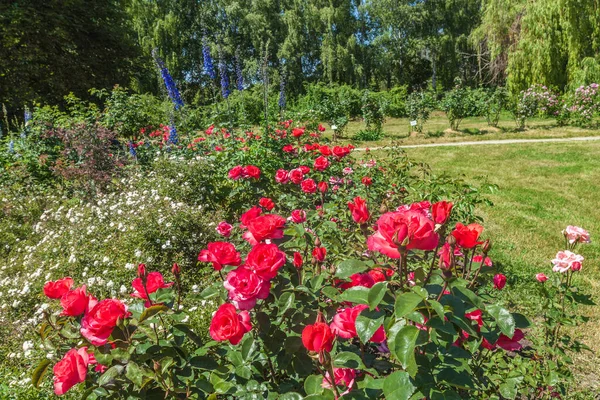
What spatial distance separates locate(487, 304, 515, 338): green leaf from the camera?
2.71ft

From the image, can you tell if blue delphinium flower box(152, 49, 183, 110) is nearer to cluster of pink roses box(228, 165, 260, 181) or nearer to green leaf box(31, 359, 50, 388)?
cluster of pink roses box(228, 165, 260, 181)

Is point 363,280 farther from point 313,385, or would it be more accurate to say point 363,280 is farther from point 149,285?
point 149,285

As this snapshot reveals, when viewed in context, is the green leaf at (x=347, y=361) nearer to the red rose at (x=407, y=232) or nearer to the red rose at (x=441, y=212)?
the red rose at (x=407, y=232)

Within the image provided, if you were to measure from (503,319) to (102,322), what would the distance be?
86 cm

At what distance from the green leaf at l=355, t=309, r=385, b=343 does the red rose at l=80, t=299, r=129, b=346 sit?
520 mm

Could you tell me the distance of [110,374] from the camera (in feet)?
2.84

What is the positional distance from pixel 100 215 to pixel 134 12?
19.7m

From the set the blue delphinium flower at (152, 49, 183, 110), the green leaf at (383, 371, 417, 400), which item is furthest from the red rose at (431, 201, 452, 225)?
the blue delphinium flower at (152, 49, 183, 110)

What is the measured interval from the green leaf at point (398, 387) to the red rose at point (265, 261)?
340 mm

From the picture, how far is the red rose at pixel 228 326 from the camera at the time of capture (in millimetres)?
899

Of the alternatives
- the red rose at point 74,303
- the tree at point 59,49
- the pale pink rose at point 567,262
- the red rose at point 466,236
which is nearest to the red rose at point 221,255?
the red rose at point 74,303

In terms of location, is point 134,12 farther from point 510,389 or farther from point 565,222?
point 510,389

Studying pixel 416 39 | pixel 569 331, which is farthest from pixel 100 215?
pixel 416 39

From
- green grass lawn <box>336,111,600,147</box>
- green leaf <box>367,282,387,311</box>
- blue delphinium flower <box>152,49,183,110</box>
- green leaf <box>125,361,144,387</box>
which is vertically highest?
blue delphinium flower <box>152,49,183,110</box>
